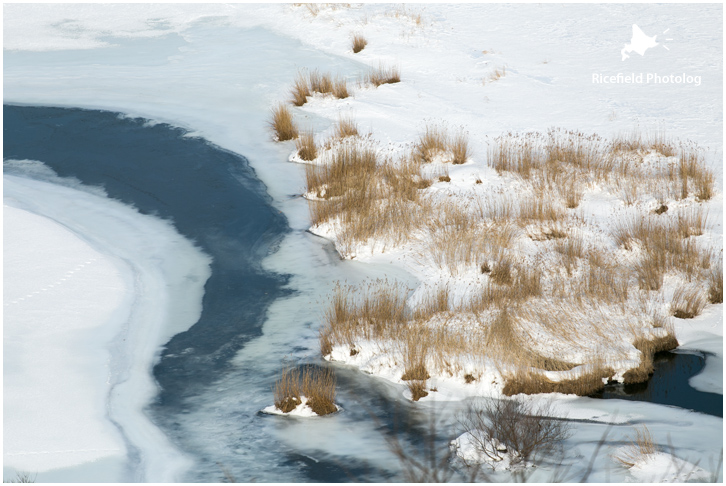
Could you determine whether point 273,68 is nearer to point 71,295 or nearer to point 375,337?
point 71,295

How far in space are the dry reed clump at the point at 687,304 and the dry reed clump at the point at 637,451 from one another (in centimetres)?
215

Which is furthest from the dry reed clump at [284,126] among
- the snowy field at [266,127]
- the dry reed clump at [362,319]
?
the dry reed clump at [362,319]

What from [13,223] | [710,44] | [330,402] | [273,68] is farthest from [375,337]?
[710,44]

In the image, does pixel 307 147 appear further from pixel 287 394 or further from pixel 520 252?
pixel 287 394

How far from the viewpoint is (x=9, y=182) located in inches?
416

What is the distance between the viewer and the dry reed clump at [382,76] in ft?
45.0

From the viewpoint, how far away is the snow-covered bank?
16.3 ft

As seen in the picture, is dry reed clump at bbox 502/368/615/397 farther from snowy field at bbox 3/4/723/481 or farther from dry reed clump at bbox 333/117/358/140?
dry reed clump at bbox 333/117/358/140

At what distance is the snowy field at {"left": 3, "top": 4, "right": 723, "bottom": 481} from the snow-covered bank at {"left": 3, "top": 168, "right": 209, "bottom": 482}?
0.8 inches

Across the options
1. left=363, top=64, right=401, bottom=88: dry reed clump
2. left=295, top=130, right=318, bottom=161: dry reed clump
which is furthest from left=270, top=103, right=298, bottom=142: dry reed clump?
left=363, top=64, right=401, bottom=88: dry reed clump

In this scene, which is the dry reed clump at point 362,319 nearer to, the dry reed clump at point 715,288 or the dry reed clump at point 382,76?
the dry reed clump at point 715,288

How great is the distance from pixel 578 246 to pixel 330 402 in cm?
378

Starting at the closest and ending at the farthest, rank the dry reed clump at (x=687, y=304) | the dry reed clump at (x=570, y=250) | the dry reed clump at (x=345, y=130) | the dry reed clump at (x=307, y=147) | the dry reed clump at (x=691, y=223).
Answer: the dry reed clump at (x=687, y=304) < the dry reed clump at (x=570, y=250) < the dry reed clump at (x=691, y=223) < the dry reed clump at (x=307, y=147) < the dry reed clump at (x=345, y=130)

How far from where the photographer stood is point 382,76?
14.1 metres
